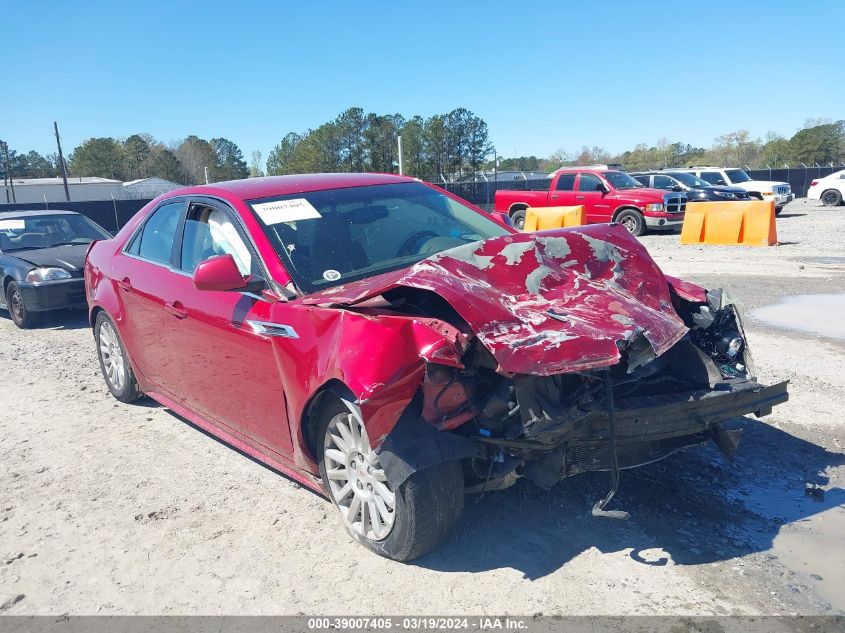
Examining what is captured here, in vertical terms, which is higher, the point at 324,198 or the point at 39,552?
the point at 324,198

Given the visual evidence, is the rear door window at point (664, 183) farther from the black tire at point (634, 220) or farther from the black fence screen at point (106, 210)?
the black fence screen at point (106, 210)

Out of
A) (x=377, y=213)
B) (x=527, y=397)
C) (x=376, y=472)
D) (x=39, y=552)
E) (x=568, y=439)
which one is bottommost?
(x=39, y=552)

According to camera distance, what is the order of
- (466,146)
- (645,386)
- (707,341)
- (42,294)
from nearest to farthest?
(645,386), (707,341), (42,294), (466,146)

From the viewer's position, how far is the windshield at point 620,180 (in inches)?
742

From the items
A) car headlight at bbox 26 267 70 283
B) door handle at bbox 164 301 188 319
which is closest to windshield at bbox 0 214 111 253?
car headlight at bbox 26 267 70 283

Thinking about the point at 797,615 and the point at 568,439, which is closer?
the point at 797,615

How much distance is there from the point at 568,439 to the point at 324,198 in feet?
7.17

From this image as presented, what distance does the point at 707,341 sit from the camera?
3.77 m

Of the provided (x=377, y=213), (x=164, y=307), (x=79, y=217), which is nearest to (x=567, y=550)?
(x=377, y=213)

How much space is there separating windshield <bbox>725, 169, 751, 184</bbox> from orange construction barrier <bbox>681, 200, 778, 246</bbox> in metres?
10.1

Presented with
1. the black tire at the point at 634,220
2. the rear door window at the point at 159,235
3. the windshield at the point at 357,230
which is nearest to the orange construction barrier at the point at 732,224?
the black tire at the point at 634,220

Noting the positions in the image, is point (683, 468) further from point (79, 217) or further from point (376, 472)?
point (79, 217)

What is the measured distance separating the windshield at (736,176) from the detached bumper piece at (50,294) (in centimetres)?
2189

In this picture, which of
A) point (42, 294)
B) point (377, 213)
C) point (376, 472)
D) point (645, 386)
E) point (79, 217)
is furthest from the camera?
point (79, 217)
